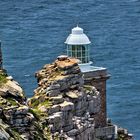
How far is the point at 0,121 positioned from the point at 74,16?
171 m

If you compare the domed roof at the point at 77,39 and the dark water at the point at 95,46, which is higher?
the domed roof at the point at 77,39

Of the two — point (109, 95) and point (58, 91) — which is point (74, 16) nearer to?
point (109, 95)

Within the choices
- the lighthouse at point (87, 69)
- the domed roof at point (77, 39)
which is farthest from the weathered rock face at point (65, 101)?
the domed roof at point (77, 39)

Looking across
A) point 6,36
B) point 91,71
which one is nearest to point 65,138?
point 91,71

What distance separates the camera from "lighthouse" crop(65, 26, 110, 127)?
41281 millimetres

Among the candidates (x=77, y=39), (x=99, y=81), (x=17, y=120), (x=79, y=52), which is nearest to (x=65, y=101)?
(x=17, y=120)

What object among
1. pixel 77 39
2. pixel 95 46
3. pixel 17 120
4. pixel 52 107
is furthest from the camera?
pixel 95 46

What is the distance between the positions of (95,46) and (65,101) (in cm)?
10998

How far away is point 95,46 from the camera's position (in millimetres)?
138375

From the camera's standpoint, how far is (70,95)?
95.3 ft

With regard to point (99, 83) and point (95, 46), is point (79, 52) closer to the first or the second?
point (99, 83)

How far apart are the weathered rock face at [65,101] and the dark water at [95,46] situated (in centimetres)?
4881

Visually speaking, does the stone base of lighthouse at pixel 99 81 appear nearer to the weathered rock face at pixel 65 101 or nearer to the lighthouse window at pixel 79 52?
Answer: the lighthouse window at pixel 79 52

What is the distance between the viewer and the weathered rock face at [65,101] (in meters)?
26.6
